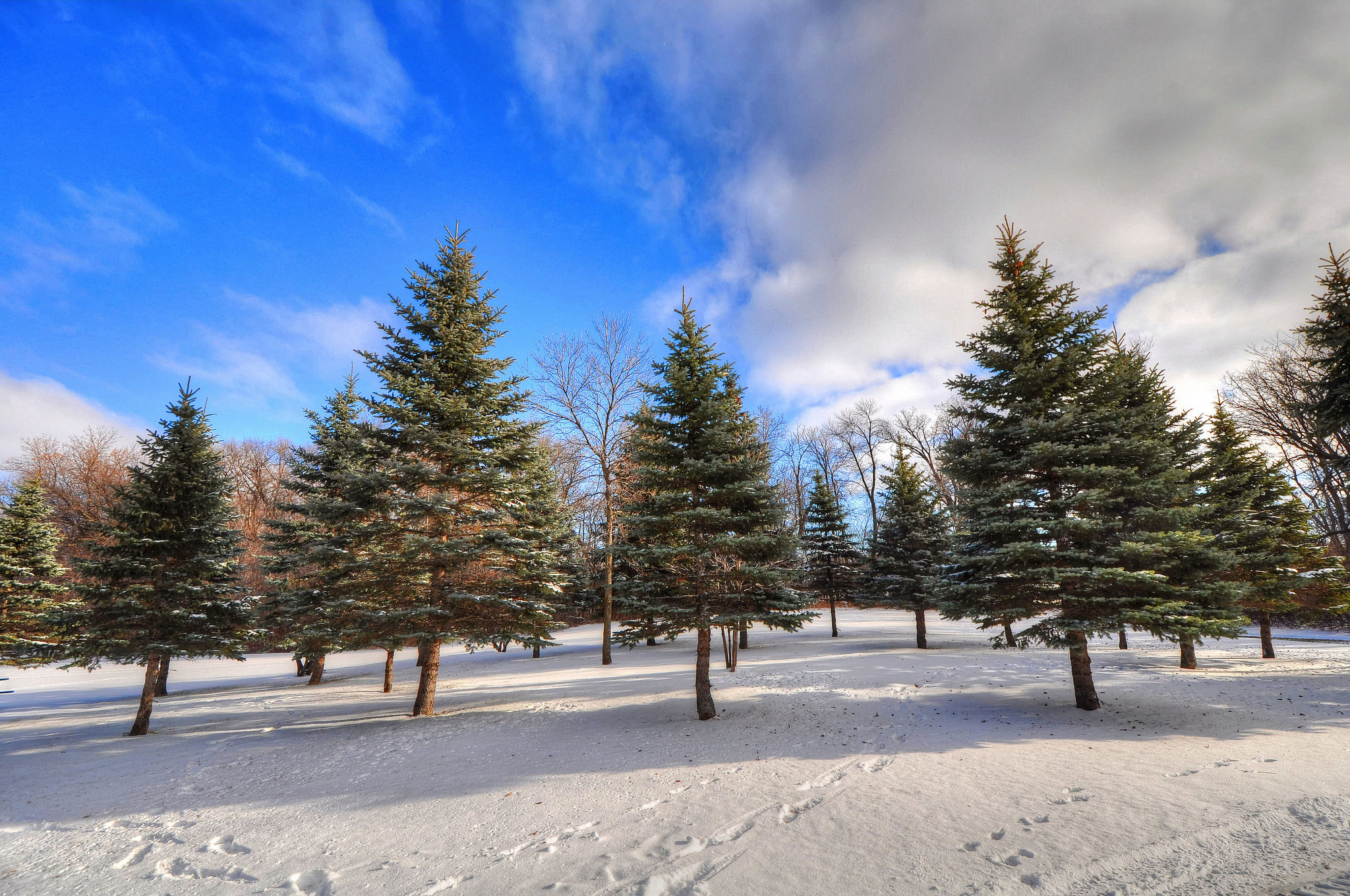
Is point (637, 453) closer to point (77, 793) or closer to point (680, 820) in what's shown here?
point (680, 820)

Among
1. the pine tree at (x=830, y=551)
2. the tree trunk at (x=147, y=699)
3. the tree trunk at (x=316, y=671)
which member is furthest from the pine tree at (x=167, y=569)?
the pine tree at (x=830, y=551)

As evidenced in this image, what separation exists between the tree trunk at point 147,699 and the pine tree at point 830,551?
73.7 feet

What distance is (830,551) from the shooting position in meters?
25.6

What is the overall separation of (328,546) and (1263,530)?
2292cm

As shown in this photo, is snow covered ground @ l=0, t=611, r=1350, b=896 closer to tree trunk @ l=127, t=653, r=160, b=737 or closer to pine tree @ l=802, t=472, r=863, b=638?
tree trunk @ l=127, t=653, r=160, b=737

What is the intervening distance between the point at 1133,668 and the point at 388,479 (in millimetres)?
19056

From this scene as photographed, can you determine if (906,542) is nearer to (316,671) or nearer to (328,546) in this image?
(328,546)

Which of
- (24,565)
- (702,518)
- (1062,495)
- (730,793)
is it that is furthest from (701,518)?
(24,565)

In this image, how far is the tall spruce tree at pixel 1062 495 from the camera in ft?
28.2

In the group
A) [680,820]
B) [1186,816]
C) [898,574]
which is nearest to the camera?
[1186,816]

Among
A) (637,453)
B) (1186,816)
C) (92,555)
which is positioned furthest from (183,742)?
(1186,816)

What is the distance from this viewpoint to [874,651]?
63.9 feet

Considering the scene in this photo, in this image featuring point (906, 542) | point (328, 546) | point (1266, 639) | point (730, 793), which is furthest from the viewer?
point (906, 542)

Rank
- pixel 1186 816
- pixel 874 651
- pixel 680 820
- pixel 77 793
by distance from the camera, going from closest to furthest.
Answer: pixel 1186 816
pixel 680 820
pixel 77 793
pixel 874 651
